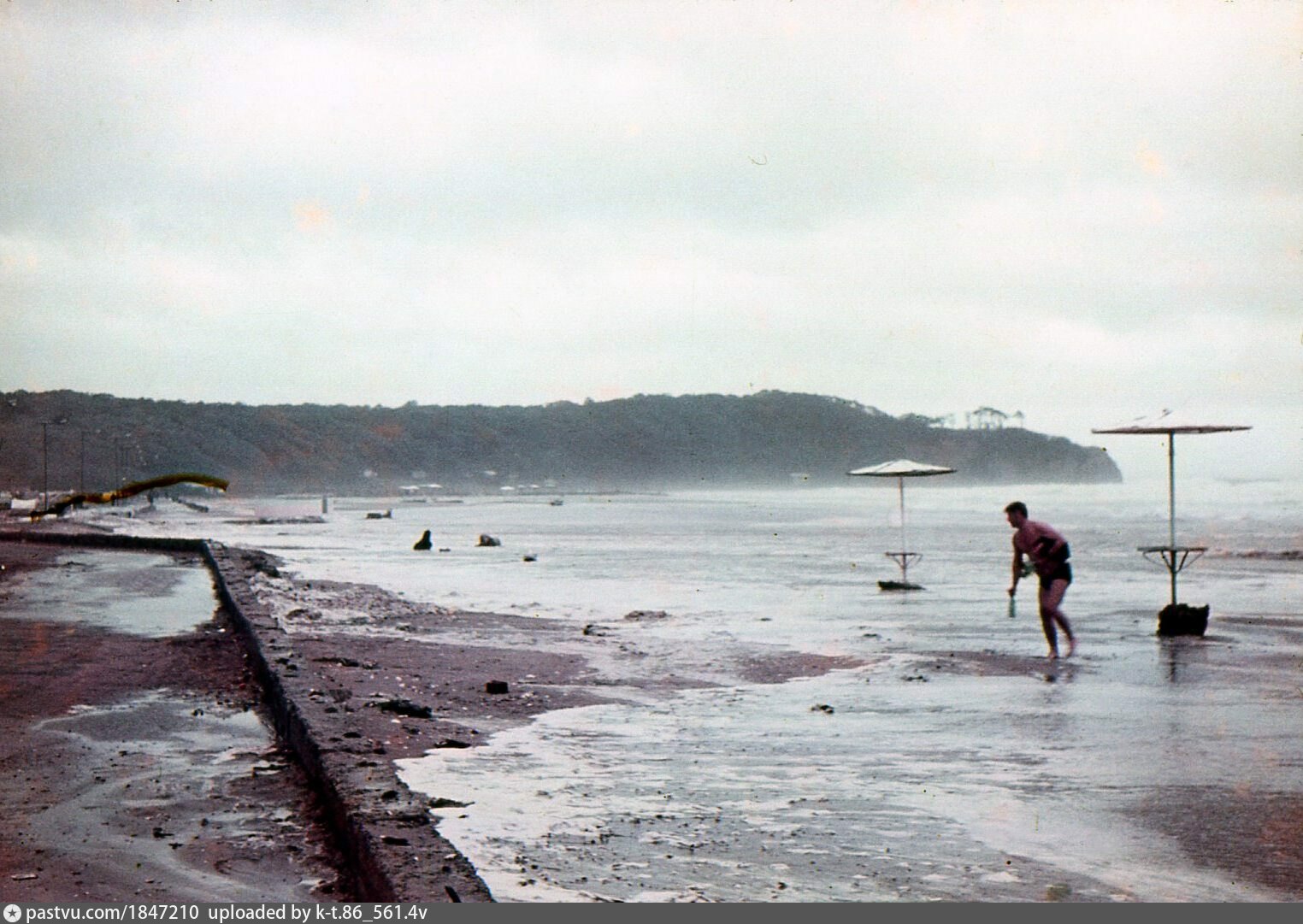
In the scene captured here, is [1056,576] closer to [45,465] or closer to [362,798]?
[362,798]

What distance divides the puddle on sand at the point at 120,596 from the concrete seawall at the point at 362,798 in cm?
517

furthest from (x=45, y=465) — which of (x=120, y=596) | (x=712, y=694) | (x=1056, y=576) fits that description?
(x=712, y=694)

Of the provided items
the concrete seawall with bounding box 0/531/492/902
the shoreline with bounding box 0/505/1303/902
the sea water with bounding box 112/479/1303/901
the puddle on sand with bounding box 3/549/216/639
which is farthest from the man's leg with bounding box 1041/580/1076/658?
the puddle on sand with bounding box 3/549/216/639

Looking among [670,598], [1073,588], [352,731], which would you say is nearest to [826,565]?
[1073,588]

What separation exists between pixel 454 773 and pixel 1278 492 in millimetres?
Result: 98329

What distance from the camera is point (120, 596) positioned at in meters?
21.5

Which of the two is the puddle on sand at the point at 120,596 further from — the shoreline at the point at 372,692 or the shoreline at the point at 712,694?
the shoreline at the point at 712,694

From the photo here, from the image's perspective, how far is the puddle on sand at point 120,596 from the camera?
683 inches

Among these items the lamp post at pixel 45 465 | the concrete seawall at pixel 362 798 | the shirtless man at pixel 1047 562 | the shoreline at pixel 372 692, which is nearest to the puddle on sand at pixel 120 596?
the shoreline at pixel 372 692

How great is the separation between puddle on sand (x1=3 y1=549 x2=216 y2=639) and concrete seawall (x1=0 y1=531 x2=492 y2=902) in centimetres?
517

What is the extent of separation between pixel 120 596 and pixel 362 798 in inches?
671

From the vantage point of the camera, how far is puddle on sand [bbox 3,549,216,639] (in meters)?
17.3

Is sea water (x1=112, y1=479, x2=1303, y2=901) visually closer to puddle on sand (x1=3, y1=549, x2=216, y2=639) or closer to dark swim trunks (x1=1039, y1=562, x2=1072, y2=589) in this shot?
dark swim trunks (x1=1039, y1=562, x2=1072, y2=589)

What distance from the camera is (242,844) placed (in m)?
6.04
